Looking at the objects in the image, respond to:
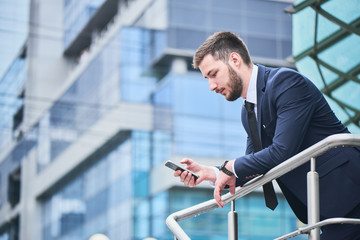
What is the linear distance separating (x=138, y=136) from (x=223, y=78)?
29428 millimetres

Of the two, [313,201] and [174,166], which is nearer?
[313,201]

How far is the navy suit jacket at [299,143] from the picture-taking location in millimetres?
3234

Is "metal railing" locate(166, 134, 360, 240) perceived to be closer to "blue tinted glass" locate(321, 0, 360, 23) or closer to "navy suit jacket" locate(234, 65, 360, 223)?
"navy suit jacket" locate(234, 65, 360, 223)

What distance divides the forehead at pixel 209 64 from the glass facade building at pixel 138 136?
26910mm

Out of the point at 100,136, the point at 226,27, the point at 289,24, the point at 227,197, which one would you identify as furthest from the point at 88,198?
the point at 227,197

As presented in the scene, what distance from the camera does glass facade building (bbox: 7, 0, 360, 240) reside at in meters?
31.5

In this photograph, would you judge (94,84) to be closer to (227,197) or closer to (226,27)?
(226,27)

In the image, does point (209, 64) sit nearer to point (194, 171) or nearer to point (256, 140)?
point (256, 140)

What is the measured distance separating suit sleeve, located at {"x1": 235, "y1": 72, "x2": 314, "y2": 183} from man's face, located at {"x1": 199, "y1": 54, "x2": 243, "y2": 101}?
0.60ft

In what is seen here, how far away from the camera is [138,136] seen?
32875 mm

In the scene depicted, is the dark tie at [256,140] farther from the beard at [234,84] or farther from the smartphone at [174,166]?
the smartphone at [174,166]

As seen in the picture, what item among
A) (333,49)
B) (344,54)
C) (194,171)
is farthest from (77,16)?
(194,171)

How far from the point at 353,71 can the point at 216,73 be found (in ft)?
21.6

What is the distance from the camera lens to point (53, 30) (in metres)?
40.0
